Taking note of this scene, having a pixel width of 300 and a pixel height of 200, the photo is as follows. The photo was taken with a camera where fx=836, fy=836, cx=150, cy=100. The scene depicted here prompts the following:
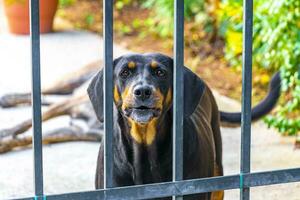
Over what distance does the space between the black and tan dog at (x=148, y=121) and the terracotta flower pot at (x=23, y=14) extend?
213 inches

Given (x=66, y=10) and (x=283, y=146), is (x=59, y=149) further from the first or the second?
(x=66, y=10)

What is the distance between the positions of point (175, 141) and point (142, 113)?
66 centimetres

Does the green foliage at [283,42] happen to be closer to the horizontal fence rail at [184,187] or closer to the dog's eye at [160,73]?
the dog's eye at [160,73]

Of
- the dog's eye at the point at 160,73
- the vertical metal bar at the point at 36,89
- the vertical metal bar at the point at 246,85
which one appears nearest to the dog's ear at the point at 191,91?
the dog's eye at the point at 160,73

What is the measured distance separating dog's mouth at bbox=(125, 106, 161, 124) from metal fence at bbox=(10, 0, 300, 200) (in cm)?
64

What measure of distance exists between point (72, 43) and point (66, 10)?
6.22 ft

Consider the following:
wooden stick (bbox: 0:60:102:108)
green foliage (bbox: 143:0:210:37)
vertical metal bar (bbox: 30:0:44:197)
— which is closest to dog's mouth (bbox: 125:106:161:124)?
vertical metal bar (bbox: 30:0:44:197)

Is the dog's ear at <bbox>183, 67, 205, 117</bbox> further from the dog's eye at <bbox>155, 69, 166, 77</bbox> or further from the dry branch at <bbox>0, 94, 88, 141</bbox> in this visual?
the dry branch at <bbox>0, 94, 88, 141</bbox>

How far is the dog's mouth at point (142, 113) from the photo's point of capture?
3.81 metres

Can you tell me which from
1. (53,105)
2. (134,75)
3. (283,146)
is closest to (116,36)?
(53,105)

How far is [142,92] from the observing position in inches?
148

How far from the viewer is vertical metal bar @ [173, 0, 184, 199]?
309 cm

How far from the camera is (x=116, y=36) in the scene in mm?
9602

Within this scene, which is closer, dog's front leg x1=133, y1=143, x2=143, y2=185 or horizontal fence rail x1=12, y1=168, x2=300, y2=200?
horizontal fence rail x1=12, y1=168, x2=300, y2=200
